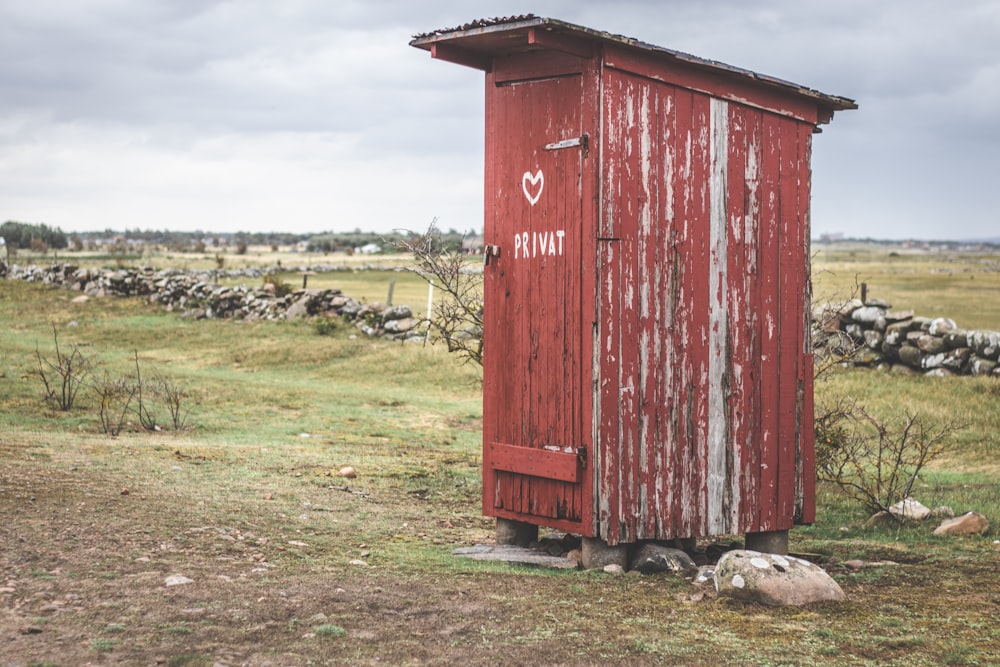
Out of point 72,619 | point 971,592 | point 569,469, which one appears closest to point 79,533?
point 72,619

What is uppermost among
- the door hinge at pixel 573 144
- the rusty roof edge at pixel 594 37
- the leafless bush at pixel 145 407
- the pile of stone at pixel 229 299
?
the rusty roof edge at pixel 594 37

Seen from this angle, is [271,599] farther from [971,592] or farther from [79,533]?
[971,592]

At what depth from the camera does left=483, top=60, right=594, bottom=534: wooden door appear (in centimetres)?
745

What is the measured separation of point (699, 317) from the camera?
7.81 metres

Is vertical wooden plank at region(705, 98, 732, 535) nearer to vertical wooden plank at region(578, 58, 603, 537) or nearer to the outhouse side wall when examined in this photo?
the outhouse side wall

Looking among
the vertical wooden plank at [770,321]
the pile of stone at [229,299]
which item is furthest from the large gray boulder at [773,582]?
the pile of stone at [229,299]

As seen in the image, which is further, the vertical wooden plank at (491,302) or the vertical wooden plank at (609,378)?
the vertical wooden plank at (491,302)

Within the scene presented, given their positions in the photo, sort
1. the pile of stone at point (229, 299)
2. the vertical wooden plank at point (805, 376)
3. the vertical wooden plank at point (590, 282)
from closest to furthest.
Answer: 1. the vertical wooden plank at point (590, 282)
2. the vertical wooden plank at point (805, 376)
3. the pile of stone at point (229, 299)

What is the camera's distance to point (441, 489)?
11.2 metres

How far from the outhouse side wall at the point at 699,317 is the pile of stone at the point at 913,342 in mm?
9175

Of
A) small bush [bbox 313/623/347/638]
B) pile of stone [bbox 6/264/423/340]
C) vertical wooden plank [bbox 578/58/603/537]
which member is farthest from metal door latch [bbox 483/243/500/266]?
pile of stone [bbox 6/264/423/340]

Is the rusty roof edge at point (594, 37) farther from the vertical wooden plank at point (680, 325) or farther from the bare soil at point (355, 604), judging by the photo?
the bare soil at point (355, 604)

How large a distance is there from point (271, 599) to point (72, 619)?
1.12 m

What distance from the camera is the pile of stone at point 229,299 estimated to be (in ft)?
87.1
